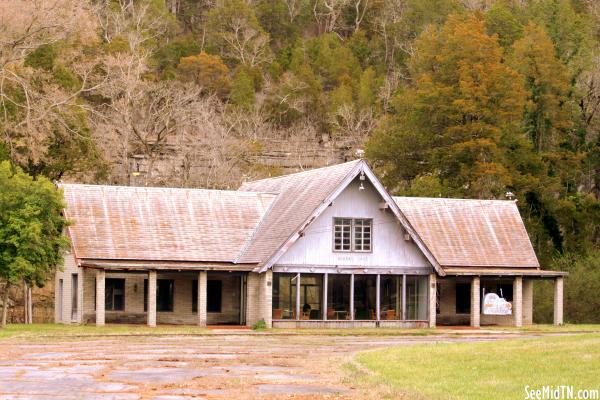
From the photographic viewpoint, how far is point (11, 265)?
41250 millimetres

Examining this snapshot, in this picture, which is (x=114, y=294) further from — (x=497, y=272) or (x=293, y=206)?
(x=497, y=272)

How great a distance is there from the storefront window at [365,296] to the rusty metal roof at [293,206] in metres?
4.06

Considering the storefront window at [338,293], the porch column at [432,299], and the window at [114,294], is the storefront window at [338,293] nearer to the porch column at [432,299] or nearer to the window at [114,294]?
the porch column at [432,299]

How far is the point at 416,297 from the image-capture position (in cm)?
4994

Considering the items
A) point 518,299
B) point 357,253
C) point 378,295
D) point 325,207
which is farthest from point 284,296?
point 518,299

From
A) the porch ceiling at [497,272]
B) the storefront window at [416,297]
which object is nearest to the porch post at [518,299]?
the porch ceiling at [497,272]

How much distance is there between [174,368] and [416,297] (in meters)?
25.5

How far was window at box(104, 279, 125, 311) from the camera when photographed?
47.4 m

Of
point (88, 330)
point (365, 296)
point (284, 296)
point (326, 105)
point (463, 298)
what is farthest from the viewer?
point (326, 105)

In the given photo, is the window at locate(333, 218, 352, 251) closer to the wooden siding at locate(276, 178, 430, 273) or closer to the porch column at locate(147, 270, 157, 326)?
the wooden siding at locate(276, 178, 430, 273)

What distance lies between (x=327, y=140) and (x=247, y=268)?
5072cm

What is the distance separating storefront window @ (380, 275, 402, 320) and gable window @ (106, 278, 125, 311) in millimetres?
10943

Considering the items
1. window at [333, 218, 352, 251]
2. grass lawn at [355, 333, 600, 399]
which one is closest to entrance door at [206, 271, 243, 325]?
window at [333, 218, 352, 251]

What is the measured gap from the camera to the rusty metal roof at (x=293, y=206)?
46.9 meters
